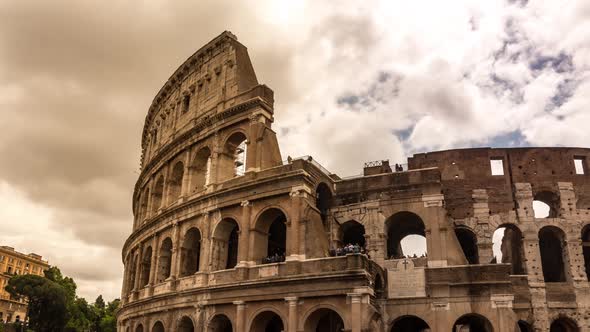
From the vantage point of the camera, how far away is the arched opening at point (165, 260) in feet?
82.0

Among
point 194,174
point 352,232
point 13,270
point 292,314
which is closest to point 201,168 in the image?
point 194,174

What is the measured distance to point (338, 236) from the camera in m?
21.8

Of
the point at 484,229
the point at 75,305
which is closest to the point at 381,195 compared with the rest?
the point at 484,229

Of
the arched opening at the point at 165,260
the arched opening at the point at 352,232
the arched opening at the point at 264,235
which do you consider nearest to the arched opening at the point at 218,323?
the arched opening at the point at 264,235

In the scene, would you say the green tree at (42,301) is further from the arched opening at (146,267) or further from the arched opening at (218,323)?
the arched opening at (218,323)

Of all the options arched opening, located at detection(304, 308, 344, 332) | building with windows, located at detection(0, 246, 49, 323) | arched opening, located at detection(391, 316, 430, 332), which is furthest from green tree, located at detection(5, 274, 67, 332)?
arched opening, located at detection(391, 316, 430, 332)

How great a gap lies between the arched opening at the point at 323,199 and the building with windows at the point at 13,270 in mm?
Result: 51739

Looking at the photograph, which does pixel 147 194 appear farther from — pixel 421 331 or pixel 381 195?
pixel 421 331

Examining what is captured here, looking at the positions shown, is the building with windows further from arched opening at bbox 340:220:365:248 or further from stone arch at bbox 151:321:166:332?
arched opening at bbox 340:220:365:248

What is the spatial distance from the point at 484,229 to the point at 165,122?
19.3m

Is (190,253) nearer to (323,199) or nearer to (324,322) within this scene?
(323,199)

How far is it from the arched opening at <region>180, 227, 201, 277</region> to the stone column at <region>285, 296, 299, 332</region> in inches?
264

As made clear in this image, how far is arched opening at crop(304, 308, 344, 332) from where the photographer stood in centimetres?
1814

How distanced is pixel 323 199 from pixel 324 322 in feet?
18.3
